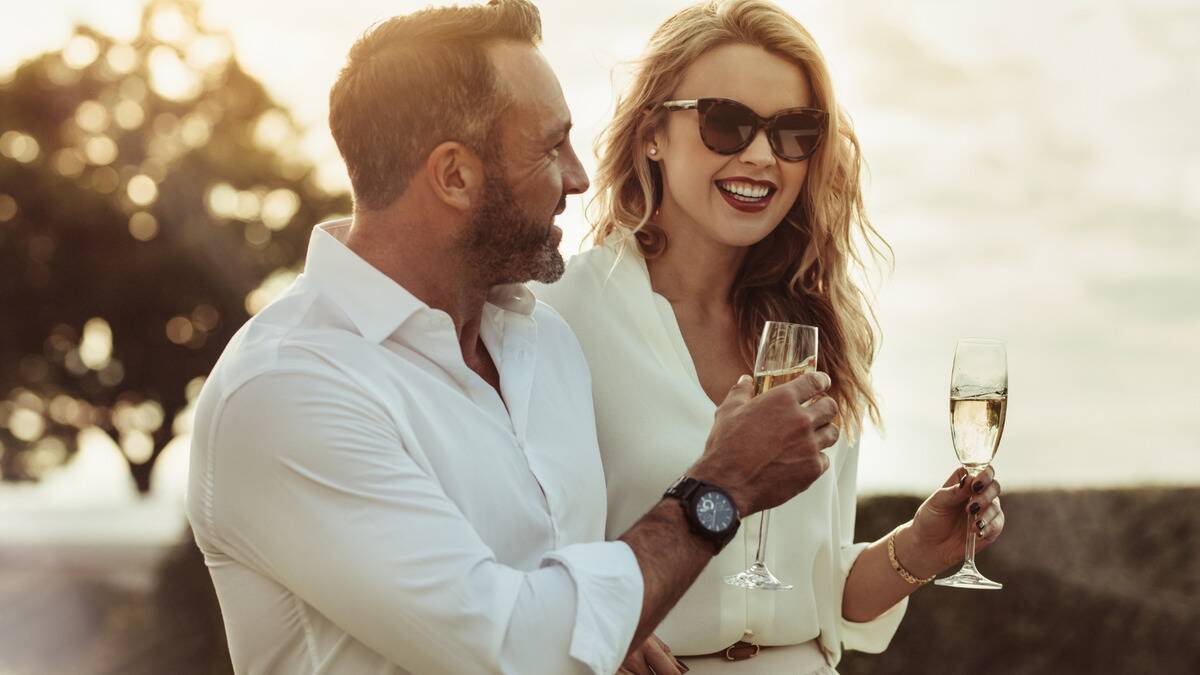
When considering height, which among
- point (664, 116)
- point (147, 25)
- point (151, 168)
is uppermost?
point (664, 116)

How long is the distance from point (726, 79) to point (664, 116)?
261 mm

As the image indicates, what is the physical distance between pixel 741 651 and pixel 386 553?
180cm

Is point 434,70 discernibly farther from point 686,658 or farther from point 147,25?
point 147,25

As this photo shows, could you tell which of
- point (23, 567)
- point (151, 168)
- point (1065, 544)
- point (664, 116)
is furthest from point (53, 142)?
point (664, 116)

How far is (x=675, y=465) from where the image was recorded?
440cm

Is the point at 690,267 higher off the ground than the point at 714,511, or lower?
higher

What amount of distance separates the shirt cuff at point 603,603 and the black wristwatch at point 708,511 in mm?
188

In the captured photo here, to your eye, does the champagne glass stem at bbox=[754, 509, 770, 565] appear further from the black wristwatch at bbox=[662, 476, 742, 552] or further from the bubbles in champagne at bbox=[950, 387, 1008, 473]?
the black wristwatch at bbox=[662, 476, 742, 552]

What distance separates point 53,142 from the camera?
31.4 m

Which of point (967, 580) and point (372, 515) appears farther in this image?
point (967, 580)

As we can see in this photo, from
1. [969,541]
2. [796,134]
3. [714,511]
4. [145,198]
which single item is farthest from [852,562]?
[145,198]

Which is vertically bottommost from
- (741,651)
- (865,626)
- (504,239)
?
(865,626)

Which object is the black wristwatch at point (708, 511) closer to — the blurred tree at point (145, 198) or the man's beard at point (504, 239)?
the man's beard at point (504, 239)

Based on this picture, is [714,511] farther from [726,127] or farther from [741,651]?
[726,127]
